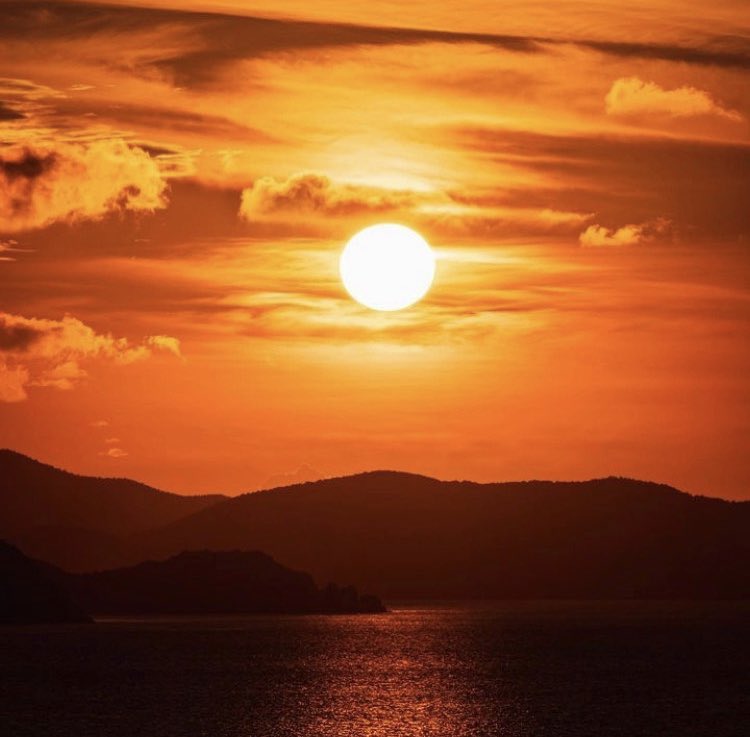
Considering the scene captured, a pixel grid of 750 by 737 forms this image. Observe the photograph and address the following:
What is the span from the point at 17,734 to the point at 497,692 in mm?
54026

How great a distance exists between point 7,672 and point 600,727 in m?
80.1

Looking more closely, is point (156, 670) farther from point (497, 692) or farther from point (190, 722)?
point (190, 722)

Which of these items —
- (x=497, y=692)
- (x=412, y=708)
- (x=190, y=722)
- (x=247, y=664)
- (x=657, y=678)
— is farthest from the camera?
(x=247, y=664)

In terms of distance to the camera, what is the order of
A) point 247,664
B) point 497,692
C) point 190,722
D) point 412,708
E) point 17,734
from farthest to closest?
point 247,664 < point 497,692 < point 412,708 < point 190,722 < point 17,734

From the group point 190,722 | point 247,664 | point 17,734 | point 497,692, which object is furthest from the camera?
point 247,664

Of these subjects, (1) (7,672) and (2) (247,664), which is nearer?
(1) (7,672)

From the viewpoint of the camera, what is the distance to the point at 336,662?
189875mm

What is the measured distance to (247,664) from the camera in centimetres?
18450

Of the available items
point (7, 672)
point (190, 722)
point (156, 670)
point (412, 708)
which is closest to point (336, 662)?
point (156, 670)

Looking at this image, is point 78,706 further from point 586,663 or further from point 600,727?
point 586,663

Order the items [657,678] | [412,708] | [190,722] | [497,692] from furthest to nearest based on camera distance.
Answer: [657,678] → [497,692] → [412,708] → [190,722]

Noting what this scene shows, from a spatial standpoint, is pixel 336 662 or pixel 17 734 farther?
pixel 336 662

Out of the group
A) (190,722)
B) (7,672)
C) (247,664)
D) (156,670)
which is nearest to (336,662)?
(247,664)

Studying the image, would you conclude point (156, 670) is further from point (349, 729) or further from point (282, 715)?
point (349, 729)
